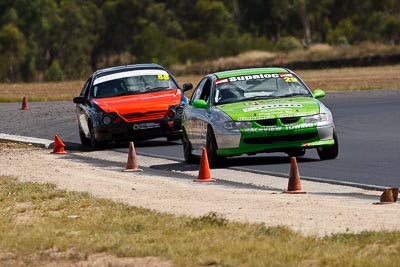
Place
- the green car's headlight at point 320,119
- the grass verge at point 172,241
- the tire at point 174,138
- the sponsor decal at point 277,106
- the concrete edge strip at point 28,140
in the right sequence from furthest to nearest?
the concrete edge strip at point 28,140, the tire at point 174,138, the sponsor decal at point 277,106, the green car's headlight at point 320,119, the grass verge at point 172,241

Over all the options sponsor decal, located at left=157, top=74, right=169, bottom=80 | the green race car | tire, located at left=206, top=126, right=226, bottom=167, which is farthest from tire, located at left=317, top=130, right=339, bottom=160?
sponsor decal, located at left=157, top=74, right=169, bottom=80

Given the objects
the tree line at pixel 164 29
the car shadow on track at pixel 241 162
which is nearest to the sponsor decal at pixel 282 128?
the car shadow on track at pixel 241 162

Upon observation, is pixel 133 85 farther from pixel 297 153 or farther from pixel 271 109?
pixel 271 109

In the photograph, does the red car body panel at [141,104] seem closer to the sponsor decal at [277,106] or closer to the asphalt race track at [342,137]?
the asphalt race track at [342,137]

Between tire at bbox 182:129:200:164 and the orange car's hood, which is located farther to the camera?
the orange car's hood

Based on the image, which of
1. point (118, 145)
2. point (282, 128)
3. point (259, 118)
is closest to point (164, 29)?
point (118, 145)

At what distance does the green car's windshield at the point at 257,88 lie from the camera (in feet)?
62.3

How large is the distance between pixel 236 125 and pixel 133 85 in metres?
6.42

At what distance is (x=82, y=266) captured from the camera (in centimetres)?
928

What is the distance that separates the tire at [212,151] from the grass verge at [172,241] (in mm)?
5425

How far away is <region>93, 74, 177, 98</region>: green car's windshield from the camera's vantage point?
946 inches

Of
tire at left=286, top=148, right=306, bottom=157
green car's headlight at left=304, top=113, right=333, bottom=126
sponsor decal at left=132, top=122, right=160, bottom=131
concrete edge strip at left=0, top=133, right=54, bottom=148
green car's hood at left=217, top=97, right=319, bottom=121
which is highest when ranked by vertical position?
green car's hood at left=217, top=97, right=319, bottom=121

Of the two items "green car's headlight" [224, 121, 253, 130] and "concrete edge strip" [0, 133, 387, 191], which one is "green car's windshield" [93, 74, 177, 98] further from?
"green car's headlight" [224, 121, 253, 130]

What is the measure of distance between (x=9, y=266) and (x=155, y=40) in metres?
89.0
